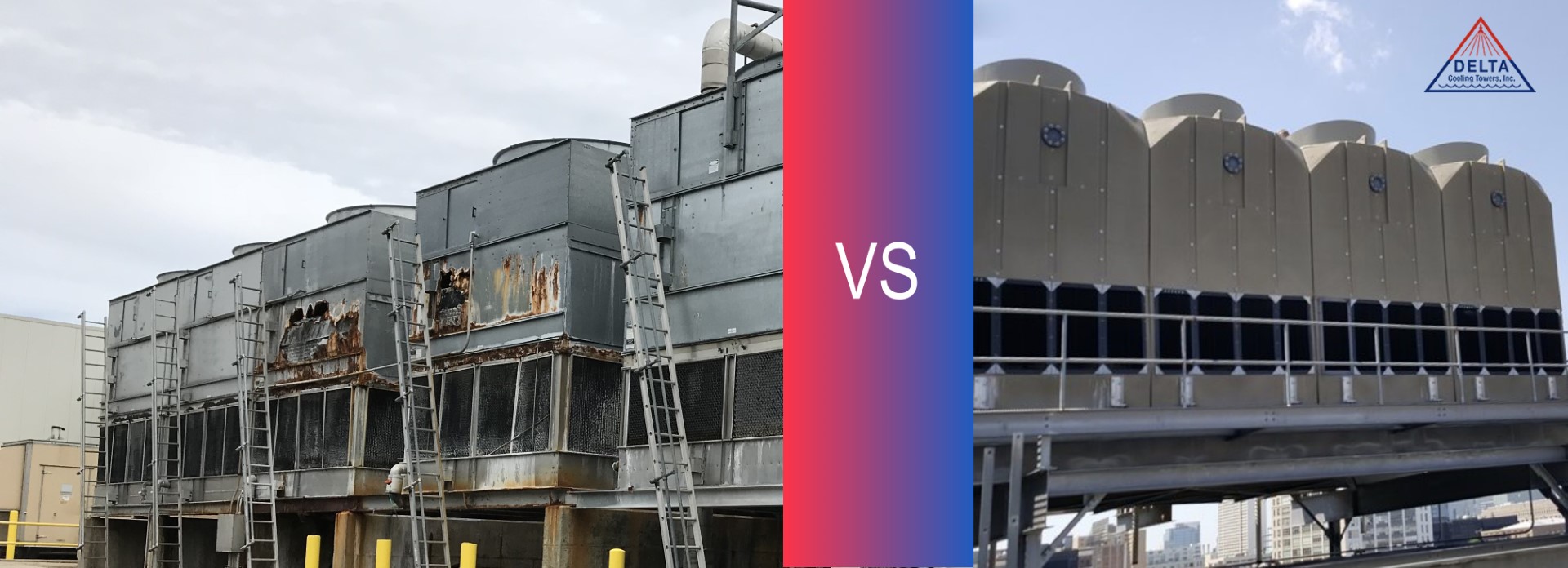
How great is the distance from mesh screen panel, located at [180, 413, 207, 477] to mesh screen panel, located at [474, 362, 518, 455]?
961 cm

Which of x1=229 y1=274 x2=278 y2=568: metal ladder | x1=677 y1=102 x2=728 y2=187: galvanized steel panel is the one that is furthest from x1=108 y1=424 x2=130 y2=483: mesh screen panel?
x1=677 y1=102 x2=728 y2=187: galvanized steel panel

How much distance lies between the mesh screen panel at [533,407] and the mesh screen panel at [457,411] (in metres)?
1.24

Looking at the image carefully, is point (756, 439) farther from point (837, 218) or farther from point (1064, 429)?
point (837, 218)

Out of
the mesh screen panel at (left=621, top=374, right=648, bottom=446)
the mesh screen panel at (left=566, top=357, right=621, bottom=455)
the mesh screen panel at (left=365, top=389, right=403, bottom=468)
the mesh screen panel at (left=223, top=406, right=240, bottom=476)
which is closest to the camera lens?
the mesh screen panel at (left=621, top=374, right=648, bottom=446)

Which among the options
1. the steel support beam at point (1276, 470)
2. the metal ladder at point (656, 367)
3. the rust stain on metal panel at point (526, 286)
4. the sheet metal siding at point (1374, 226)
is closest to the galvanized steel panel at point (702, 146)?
the metal ladder at point (656, 367)

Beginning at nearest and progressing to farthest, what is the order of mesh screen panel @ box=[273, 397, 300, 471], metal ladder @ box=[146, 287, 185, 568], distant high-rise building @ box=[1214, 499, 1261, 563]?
distant high-rise building @ box=[1214, 499, 1261, 563], mesh screen panel @ box=[273, 397, 300, 471], metal ladder @ box=[146, 287, 185, 568]

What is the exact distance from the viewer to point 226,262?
25578 millimetres

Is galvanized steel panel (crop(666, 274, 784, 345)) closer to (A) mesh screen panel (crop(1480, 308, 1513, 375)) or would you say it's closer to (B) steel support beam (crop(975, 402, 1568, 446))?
(B) steel support beam (crop(975, 402, 1568, 446))

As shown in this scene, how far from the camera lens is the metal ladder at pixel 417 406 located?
18.2 meters

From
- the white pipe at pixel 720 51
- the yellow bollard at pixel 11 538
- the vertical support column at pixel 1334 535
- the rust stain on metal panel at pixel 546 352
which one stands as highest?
the white pipe at pixel 720 51

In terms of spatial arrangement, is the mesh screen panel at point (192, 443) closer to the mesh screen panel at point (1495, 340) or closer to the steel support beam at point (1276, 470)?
the steel support beam at point (1276, 470)

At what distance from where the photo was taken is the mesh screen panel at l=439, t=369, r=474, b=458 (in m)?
18.5

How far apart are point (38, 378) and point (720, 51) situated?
34576mm

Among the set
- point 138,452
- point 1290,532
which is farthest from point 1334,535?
point 1290,532
